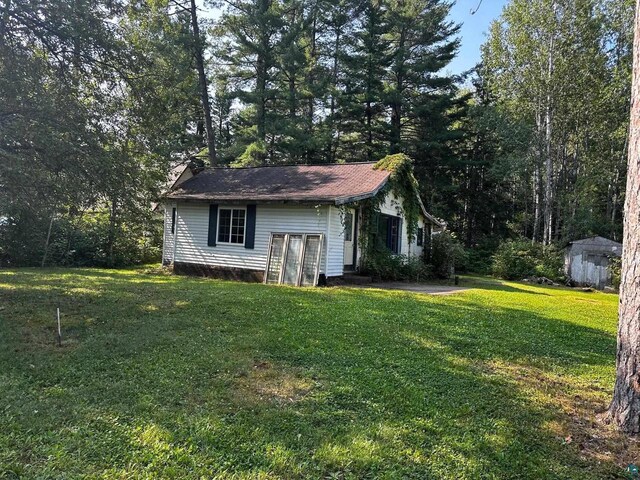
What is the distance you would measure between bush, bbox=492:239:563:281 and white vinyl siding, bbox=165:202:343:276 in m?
10.7

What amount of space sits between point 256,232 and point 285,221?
1.04m

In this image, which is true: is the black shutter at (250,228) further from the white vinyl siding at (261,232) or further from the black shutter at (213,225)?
the black shutter at (213,225)

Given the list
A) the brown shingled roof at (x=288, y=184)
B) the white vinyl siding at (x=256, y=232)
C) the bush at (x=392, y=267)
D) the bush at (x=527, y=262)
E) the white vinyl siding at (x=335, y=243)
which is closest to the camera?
the white vinyl siding at (x=335, y=243)

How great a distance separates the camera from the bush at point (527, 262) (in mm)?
18938

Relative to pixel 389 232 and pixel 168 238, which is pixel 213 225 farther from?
pixel 389 232

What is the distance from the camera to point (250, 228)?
12703 mm

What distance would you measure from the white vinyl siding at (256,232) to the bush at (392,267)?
1332 millimetres

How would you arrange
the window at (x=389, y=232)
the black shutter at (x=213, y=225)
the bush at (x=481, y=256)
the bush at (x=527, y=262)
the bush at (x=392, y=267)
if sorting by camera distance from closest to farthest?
the bush at (x=392, y=267)
the black shutter at (x=213, y=225)
the window at (x=389, y=232)
the bush at (x=527, y=262)
the bush at (x=481, y=256)

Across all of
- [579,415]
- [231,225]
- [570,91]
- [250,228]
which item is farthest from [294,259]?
[570,91]

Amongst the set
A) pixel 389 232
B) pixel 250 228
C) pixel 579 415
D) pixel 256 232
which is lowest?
pixel 579 415

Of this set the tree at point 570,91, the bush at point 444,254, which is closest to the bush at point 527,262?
the tree at point 570,91

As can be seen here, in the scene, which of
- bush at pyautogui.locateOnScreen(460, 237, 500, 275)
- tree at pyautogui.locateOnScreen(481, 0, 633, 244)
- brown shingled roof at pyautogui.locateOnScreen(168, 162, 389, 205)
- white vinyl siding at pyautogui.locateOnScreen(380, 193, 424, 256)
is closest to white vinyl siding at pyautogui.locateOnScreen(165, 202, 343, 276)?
brown shingled roof at pyautogui.locateOnScreen(168, 162, 389, 205)

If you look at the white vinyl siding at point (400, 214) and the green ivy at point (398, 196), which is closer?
the green ivy at point (398, 196)

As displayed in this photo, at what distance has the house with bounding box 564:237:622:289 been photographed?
56.5 ft
